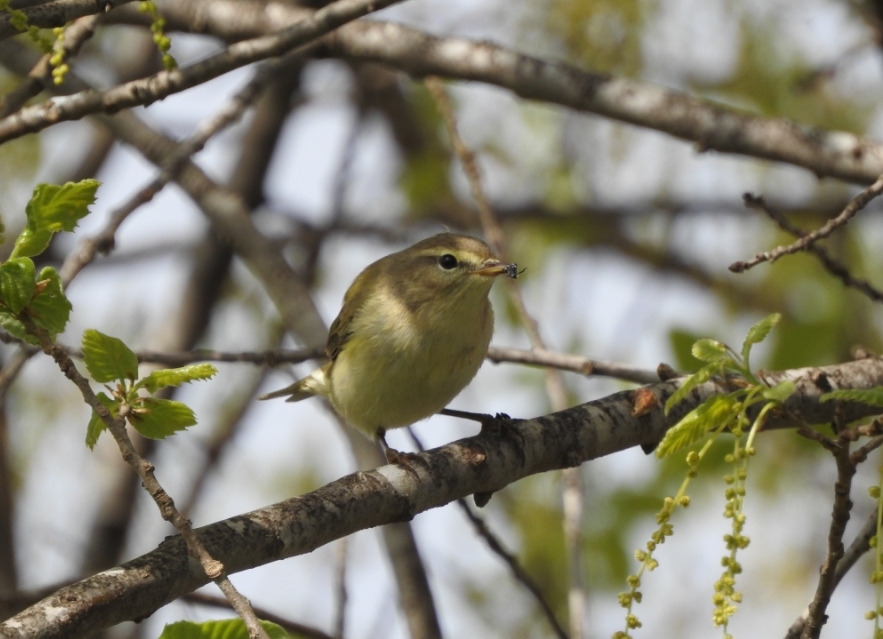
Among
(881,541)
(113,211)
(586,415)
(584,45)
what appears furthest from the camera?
(584,45)

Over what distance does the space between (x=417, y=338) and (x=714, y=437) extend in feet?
6.21

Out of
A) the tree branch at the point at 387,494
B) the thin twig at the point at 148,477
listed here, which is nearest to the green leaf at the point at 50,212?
the thin twig at the point at 148,477

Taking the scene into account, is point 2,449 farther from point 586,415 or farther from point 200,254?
point 586,415

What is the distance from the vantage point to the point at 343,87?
8000 millimetres

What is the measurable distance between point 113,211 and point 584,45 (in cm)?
311

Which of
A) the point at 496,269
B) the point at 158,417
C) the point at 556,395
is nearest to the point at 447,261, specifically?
the point at 496,269

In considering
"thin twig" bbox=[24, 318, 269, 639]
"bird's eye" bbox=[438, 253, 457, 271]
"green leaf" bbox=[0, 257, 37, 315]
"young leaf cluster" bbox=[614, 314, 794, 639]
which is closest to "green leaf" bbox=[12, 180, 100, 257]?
"green leaf" bbox=[0, 257, 37, 315]

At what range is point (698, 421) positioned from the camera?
2240mm

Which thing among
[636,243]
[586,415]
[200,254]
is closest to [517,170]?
[636,243]

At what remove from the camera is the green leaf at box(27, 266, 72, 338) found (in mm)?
2105

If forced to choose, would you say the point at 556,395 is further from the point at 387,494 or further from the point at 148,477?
the point at 148,477

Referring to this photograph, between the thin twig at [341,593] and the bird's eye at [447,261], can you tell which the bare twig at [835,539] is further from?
the bird's eye at [447,261]

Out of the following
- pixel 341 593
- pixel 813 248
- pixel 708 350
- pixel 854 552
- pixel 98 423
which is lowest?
pixel 854 552

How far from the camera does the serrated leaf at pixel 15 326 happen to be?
208 cm
